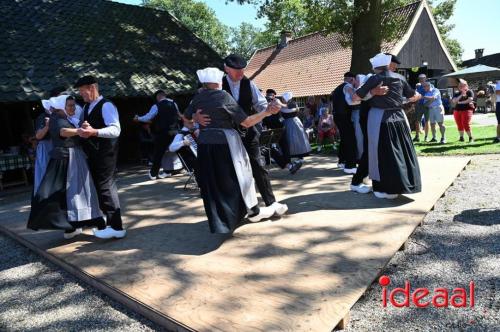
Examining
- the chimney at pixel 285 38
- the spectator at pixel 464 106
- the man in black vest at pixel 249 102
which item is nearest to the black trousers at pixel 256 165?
the man in black vest at pixel 249 102

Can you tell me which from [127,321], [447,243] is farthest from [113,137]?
[447,243]

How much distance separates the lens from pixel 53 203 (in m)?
4.29

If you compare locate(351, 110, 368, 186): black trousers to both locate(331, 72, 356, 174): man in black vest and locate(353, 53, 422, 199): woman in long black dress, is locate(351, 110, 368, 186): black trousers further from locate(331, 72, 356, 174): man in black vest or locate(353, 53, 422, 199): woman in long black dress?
locate(331, 72, 356, 174): man in black vest

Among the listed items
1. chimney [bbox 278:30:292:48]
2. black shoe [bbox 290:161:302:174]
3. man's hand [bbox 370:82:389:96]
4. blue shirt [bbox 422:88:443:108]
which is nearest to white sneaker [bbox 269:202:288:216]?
man's hand [bbox 370:82:389:96]

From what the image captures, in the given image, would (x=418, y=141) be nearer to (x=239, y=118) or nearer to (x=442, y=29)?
(x=239, y=118)

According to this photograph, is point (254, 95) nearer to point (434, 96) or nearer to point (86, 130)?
point (86, 130)

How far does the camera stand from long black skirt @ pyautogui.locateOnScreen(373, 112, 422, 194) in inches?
195

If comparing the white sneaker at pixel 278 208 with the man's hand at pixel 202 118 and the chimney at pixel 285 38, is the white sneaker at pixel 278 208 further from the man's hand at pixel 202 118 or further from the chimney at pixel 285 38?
the chimney at pixel 285 38

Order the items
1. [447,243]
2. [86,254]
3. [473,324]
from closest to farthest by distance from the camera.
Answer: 1. [473,324]
2. [447,243]
3. [86,254]

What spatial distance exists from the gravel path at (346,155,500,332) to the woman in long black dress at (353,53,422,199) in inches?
22.3

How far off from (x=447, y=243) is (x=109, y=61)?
415 inches

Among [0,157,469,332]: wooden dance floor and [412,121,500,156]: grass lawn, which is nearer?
[0,157,469,332]: wooden dance floor

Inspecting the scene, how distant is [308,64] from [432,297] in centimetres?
2275

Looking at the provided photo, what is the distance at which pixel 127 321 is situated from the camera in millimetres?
2979
